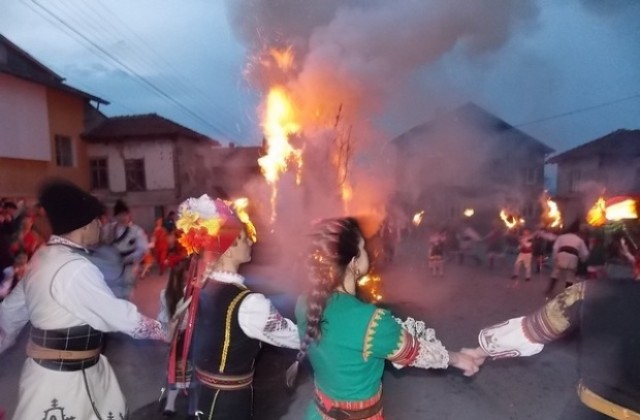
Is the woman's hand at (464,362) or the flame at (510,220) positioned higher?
the woman's hand at (464,362)

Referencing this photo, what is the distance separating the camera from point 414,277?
1206 cm

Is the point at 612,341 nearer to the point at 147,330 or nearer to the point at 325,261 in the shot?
the point at 325,261

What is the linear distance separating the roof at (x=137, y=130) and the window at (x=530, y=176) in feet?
51.5

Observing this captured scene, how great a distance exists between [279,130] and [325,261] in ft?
47.8

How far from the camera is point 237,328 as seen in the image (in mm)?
2354

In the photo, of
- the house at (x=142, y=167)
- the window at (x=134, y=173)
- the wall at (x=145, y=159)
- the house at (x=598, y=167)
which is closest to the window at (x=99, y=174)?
the house at (x=142, y=167)

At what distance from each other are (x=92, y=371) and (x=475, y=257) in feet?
48.2

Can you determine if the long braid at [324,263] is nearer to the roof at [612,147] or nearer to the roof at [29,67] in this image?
the roof at [29,67]

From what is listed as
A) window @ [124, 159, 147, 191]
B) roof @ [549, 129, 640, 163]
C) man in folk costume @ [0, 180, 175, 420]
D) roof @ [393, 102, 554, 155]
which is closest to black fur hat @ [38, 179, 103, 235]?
man in folk costume @ [0, 180, 175, 420]

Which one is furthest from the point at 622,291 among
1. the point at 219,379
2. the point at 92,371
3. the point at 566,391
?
the point at 566,391

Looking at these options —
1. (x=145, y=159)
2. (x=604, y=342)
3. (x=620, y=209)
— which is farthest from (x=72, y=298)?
(x=145, y=159)

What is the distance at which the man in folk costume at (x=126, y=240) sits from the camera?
7.64m

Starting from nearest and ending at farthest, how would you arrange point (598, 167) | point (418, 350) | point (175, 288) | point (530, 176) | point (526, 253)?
point (418, 350) < point (175, 288) < point (526, 253) < point (598, 167) < point (530, 176)

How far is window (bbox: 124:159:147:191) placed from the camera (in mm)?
22062
